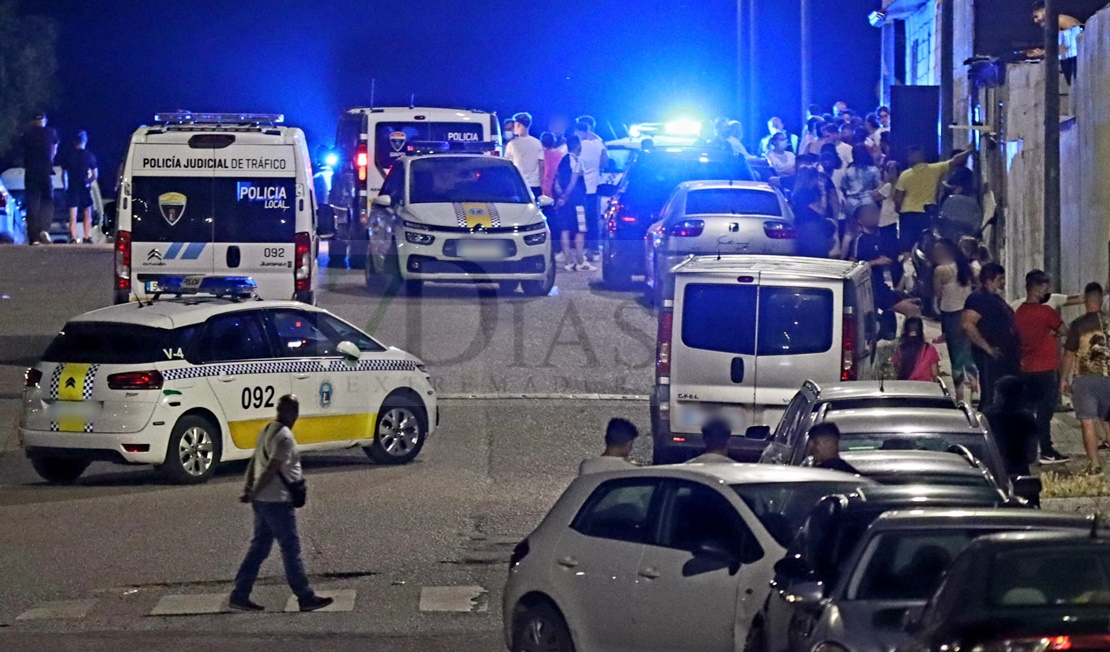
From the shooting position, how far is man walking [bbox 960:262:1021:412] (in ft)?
53.0

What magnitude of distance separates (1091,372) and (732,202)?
363 inches

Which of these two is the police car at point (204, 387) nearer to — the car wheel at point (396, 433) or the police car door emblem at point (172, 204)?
the car wheel at point (396, 433)

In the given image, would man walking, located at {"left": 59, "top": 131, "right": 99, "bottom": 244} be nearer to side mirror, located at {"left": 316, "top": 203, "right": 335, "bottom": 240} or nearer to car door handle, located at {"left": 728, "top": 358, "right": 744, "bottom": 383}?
side mirror, located at {"left": 316, "top": 203, "right": 335, "bottom": 240}

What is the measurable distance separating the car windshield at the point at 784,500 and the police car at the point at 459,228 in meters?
15.6

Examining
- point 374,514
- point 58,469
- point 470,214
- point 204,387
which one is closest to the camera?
point 374,514

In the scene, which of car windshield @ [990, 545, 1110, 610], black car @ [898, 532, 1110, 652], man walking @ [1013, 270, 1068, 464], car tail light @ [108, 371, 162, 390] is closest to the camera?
black car @ [898, 532, 1110, 652]

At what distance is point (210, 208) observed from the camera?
776 inches

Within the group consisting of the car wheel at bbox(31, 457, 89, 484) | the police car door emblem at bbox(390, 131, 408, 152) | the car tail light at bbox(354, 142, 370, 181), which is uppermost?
the police car door emblem at bbox(390, 131, 408, 152)

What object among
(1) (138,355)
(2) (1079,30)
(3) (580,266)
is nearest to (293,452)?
(1) (138,355)

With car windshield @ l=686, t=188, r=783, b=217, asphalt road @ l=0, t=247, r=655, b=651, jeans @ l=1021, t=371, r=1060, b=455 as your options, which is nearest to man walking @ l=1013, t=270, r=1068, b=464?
jeans @ l=1021, t=371, r=1060, b=455

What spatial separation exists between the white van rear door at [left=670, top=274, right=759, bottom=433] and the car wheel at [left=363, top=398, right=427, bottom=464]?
2.61 metres

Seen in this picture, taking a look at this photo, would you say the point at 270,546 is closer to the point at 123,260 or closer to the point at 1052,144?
the point at 123,260

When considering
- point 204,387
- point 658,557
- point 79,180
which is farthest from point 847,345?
point 79,180

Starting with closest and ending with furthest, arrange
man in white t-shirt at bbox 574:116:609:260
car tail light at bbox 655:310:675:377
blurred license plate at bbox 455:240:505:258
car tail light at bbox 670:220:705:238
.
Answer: car tail light at bbox 655:310:675:377
car tail light at bbox 670:220:705:238
blurred license plate at bbox 455:240:505:258
man in white t-shirt at bbox 574:116:609:260
